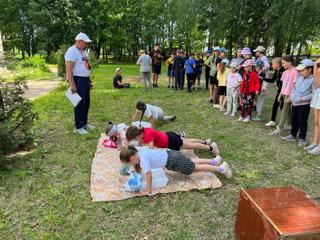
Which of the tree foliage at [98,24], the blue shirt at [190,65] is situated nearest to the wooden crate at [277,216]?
the blue shirt at [190,65]

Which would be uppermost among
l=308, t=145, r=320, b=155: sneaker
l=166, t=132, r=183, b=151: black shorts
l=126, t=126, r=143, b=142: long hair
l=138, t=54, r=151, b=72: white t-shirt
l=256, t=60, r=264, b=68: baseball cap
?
l=256, t=60, r=264, b=68: baseball cap

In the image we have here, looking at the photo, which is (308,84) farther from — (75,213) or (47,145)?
(47,145)

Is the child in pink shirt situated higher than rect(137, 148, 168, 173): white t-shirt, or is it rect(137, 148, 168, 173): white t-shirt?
the child in pink shirt

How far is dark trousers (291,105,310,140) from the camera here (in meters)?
5.43

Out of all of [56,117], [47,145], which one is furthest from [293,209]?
[56,117]

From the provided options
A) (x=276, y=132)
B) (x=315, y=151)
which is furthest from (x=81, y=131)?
(x=315, y=151)

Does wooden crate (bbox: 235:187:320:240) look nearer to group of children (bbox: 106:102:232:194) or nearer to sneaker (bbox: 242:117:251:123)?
group of children (bbox: 106:102:232:194)

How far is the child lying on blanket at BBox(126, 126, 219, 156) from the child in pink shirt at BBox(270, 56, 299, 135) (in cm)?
205

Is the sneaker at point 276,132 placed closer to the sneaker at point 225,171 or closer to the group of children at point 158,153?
the group of children at point 158,153

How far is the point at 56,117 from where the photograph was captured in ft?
24.2

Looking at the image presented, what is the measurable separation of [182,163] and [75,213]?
1434mm

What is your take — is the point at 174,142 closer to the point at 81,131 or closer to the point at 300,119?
the point at 81,131

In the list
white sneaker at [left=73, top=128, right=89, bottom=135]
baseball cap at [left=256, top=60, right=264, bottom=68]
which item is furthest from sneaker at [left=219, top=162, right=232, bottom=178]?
baseball cap at [left=256, top=60, right=264, bottom=68]

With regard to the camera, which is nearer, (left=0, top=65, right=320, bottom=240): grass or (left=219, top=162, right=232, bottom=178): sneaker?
(left=0, top=65, right=320, bottom=240): grass
